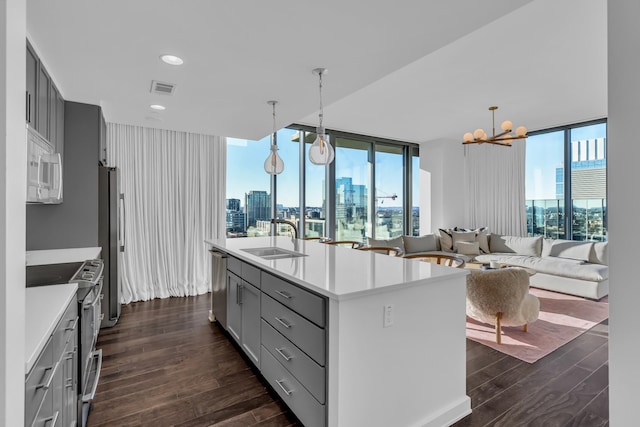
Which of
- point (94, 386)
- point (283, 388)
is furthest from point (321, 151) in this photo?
point (94, 386)

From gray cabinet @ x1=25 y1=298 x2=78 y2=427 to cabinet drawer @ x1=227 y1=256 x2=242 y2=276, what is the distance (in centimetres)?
119

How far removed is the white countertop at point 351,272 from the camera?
167cm

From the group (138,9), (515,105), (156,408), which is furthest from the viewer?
(515,105)

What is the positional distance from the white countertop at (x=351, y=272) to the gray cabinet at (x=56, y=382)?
1.07 metres

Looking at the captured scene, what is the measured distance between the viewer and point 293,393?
1917 mm

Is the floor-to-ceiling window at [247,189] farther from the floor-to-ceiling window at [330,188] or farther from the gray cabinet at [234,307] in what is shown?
the gray cabinet at [234,307]

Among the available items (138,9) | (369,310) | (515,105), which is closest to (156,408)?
(369,310)

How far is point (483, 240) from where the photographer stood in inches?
250
